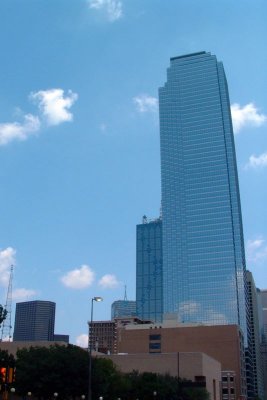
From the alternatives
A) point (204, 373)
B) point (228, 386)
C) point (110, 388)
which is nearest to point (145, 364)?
point (204, 373)

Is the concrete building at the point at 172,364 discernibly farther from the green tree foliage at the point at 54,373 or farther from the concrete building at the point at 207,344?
the concrete building at the point at 207,344

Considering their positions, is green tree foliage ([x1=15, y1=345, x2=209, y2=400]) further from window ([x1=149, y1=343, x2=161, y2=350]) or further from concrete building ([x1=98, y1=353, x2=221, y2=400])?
window ([x1=149, y1=343, x2=161, y2=350])

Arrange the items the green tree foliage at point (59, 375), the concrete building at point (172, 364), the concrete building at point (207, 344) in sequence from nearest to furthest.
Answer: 1. the green tree foliage at point (59, 375)
2. the concrete building at point (172, 364)
3. the concrete building at point (207, 344)

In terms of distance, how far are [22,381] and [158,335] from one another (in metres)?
127

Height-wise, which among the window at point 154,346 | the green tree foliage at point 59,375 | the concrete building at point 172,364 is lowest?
the green tree foliage at point 59,375

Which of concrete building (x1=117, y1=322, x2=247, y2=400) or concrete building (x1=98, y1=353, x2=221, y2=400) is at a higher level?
concrete building (x1=117, y1=322, x2=247, y2=400)

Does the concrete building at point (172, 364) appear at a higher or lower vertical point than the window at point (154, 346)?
lower

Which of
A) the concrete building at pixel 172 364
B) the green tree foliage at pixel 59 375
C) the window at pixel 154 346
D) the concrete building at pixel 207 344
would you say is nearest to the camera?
the green tree foliage at pixel 59 375

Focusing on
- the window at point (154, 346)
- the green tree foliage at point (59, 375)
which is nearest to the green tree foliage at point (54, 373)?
the green tree foliage at point (59, 375)

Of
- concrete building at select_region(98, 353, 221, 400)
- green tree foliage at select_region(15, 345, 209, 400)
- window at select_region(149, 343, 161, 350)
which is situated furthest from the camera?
window at select_region(149, 343, 161, 350)

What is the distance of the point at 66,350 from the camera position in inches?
3078

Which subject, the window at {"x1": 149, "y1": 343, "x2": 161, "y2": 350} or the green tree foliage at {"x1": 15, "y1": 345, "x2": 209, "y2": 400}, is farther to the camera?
the window at {"x1": 149, "y1": 343, "x2": 161, "y2": 350}

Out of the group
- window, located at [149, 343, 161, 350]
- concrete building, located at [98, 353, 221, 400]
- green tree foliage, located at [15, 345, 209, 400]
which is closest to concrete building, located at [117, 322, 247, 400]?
window, located at [149, 343, 161, 350]

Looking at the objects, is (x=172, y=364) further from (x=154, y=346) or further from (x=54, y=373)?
(x=154, y=346)
